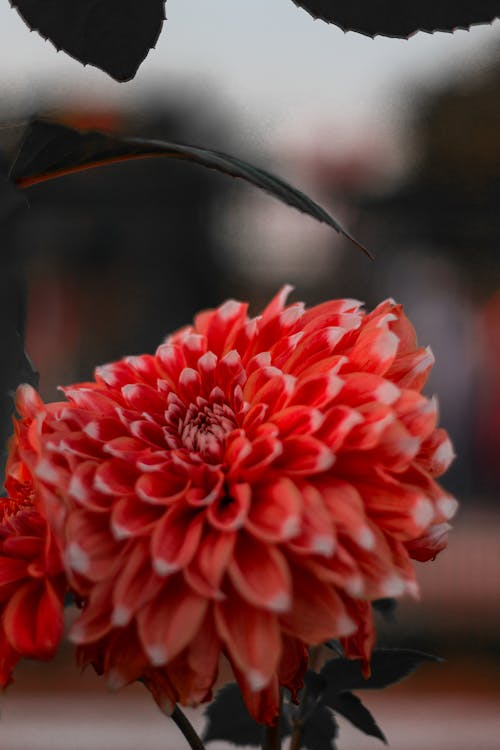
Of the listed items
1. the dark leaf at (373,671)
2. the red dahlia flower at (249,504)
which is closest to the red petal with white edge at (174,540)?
the red dahlia flower at (249,504)

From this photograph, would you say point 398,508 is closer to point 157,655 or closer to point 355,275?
point 157,655

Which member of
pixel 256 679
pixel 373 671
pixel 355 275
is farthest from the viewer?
pixel 355 275

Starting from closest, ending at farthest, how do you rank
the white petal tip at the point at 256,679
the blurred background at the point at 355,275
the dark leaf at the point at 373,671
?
the white petal tip at the point at 256,679 → the dark leaf at the point at 373,671 → the blurred background at the point at 355,275

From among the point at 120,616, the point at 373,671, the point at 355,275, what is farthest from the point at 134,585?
the point at 355,275

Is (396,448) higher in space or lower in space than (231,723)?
higher

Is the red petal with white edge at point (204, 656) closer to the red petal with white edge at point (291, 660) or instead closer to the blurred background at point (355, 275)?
the red petal with white edge at point (291, 660)

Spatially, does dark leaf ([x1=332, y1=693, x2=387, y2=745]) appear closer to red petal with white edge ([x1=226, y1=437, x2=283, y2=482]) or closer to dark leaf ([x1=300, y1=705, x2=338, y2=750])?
dark leaf ([x1=300, y1=705, x2=338, y2=750])
